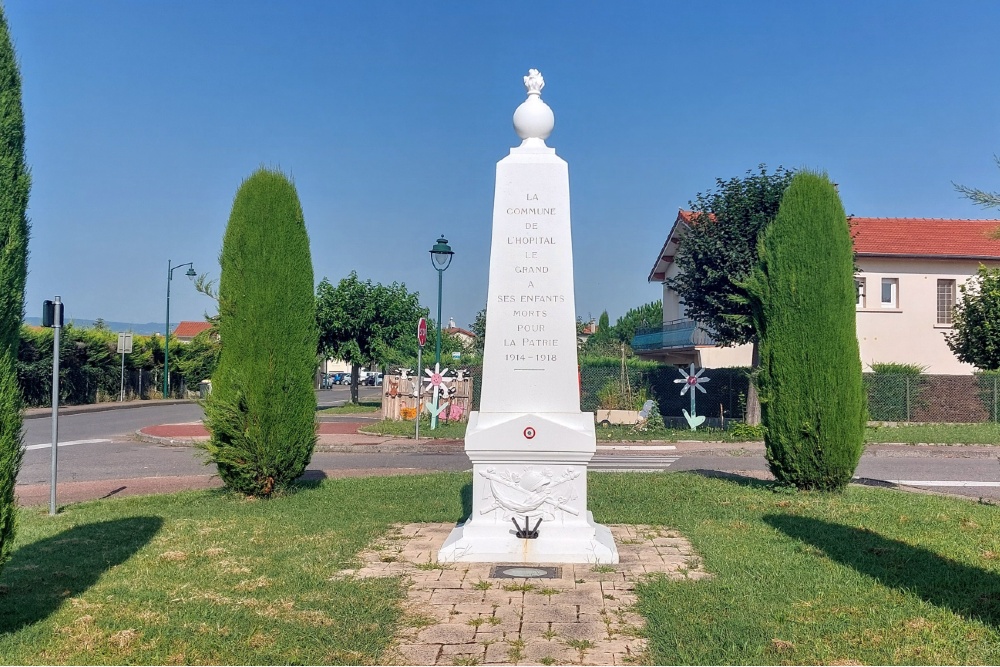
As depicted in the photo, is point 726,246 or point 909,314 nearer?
point 726,246

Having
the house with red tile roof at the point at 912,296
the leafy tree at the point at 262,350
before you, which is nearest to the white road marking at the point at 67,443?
the leafy tree at the point at 262,350

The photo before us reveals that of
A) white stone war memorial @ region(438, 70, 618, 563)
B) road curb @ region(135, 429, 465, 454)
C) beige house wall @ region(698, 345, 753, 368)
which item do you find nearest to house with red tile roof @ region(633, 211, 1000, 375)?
beige house wall @ region(698, 345, 753, 368)

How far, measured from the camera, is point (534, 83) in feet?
24.8

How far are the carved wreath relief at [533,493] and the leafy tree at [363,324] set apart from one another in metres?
27.0

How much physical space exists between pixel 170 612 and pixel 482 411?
2.86 meters

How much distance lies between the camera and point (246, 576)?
6293 mm

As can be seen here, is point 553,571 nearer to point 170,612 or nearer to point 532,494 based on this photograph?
point 532,494

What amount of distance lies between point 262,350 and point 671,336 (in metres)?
27.0

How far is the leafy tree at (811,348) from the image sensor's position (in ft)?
33.5

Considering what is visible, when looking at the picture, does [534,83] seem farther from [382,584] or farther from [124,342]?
[124,342]

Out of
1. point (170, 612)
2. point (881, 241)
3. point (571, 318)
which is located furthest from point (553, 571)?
point (881, 241)

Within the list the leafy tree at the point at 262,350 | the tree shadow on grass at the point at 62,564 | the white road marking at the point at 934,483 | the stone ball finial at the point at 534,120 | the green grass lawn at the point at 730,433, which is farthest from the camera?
the green grass lawn at the point at 730,433

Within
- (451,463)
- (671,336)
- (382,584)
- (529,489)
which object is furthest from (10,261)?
(671,336)

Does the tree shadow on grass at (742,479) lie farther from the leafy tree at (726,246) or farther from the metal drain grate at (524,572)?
the leafy tree at (726,246)
